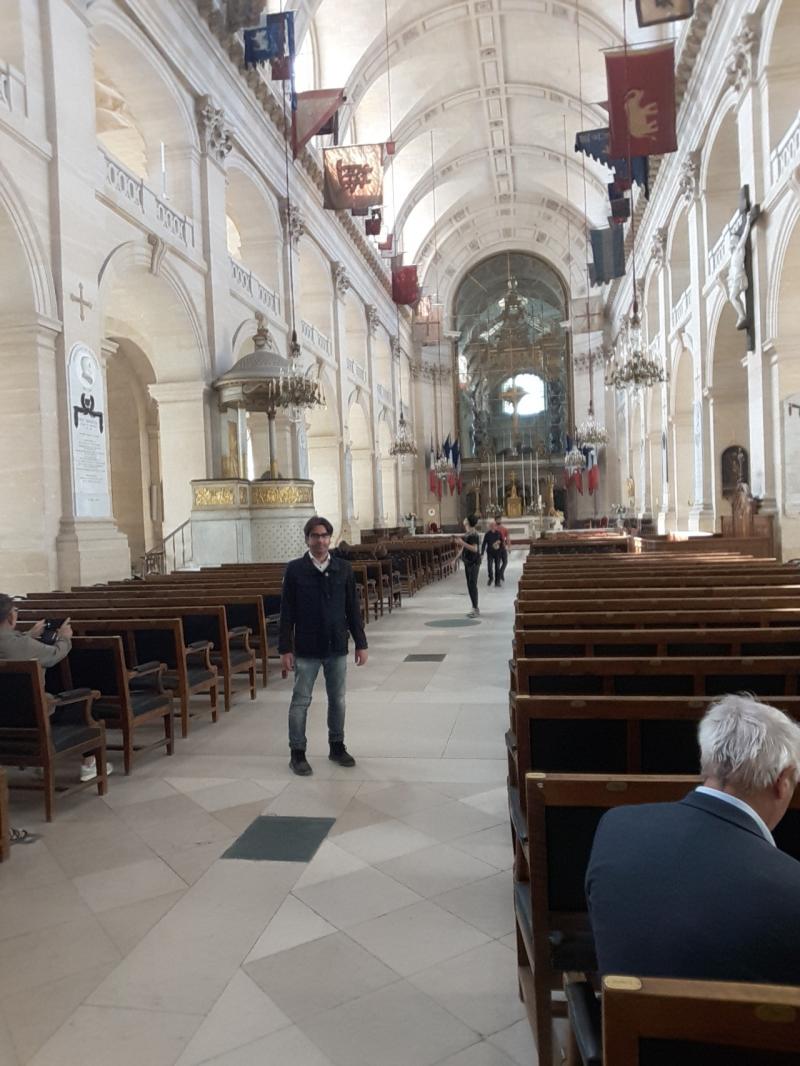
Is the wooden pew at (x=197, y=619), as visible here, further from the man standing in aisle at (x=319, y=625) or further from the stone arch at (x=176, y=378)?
the stone arch at (x=176, y=378)

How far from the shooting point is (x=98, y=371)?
37.6 feet

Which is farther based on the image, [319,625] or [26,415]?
[26,415]

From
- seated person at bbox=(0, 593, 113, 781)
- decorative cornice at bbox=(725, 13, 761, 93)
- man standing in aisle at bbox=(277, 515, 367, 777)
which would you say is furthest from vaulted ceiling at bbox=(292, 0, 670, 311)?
seated person at bbox=(0, 593, 113, 781)

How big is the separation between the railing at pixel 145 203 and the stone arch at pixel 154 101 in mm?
577

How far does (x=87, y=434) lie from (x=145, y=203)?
16.1 ft

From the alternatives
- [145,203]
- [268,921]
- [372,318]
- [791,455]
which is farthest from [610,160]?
[268,921]

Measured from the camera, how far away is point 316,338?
24219 mm

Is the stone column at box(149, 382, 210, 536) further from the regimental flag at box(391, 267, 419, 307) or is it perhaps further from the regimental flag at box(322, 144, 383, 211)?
the regimental flag at box(391, 267, 419, 307)

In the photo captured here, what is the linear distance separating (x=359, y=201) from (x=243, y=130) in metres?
3.22

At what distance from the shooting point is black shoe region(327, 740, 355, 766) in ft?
16.3

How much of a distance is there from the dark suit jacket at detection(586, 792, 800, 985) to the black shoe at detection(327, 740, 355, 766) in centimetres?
359

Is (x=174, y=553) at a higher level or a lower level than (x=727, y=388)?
lower

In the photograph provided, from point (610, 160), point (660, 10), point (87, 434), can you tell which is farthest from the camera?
point (610, 160)

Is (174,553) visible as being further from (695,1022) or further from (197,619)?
(695,1022)
